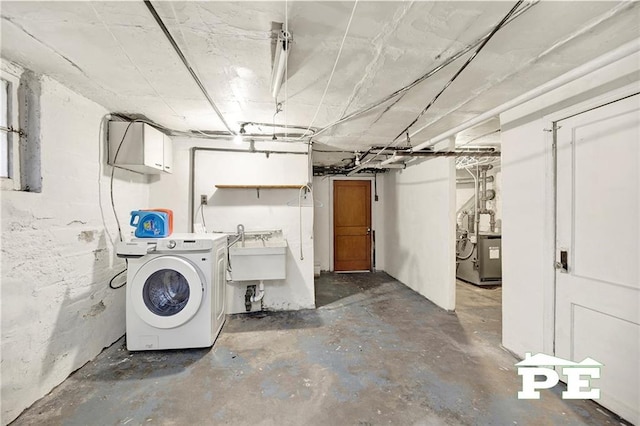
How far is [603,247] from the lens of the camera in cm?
164

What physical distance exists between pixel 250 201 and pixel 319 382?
2.14 m

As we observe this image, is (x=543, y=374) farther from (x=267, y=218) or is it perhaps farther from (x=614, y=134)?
(x=267, y=218)

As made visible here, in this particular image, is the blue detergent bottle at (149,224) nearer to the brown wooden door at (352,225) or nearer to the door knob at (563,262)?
the door knob at (563,262)

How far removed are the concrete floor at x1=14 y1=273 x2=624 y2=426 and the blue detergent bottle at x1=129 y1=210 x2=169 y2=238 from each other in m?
1.04

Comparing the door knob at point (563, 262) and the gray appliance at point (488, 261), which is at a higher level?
the door knob at point (563, 262)

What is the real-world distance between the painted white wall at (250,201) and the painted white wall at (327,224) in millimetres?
2036

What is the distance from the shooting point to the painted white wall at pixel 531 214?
1932mm

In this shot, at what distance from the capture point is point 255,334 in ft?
8.89

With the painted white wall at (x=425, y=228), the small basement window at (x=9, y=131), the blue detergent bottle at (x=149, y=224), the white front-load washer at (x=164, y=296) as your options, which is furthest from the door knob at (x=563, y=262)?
the small basement window at (x=9, y=131)

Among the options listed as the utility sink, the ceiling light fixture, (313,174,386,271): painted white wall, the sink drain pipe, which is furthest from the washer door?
(313,174,386,271): painted white wall

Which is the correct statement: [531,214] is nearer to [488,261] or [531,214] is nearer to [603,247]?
[603,247]

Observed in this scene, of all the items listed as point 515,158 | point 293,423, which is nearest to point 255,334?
point 293,423

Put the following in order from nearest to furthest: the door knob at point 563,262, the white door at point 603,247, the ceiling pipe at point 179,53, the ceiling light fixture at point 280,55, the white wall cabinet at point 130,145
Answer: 1. the ceiling pipe at point 179,53
2. the ceiling light fixture at point 280,55
3. the white door at point 603,247
4. the door knob at point 563,262
5. the white wall cabinet at point 130,145

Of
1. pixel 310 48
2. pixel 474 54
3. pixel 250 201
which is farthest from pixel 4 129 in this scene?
pixel 474 54
